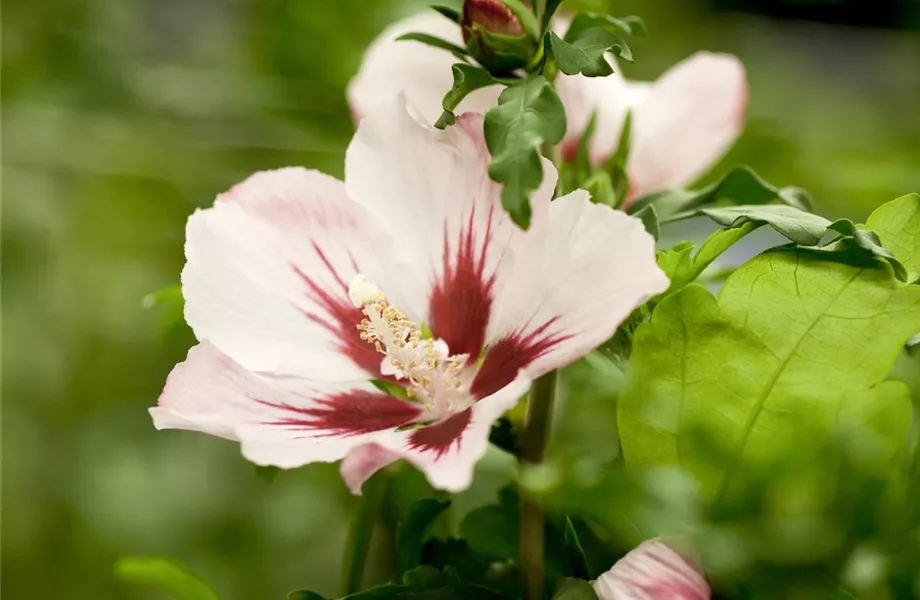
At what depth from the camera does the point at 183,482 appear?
0.97m

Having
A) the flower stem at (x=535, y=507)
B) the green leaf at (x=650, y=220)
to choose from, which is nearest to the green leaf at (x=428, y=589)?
the flower stem at (x=535, y=507)

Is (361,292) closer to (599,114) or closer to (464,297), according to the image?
(464,297)

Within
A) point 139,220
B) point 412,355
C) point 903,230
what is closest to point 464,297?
point 412,355

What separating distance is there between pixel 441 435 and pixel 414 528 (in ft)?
0.22

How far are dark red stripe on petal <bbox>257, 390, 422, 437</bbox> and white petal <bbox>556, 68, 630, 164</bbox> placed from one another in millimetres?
160

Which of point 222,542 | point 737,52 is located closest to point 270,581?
point 222,542

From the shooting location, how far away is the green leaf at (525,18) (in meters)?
0.32

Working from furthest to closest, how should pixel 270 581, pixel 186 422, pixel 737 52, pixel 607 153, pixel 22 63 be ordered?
pixel 737 52 < pixel 22 63 < pixel 270 581 < pixel 607 153 < pixel 186 422

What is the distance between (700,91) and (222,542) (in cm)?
64

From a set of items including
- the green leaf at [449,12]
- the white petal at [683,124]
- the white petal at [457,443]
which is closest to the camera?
the white petal at [457,443]

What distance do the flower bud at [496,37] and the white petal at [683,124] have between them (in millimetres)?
138

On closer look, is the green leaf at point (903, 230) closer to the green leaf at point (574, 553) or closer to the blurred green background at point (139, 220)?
the green leaf at point (574, 553)

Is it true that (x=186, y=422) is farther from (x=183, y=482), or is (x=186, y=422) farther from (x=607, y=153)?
(x=183, y=482)

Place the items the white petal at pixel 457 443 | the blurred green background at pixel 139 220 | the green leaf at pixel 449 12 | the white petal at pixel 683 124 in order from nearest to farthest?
1. the white petal at pixel 457 443
2. the green leaf at pixel 449 12
3. the white petal at pixel 683 124
4. the blurred green background at pixel 139 220
